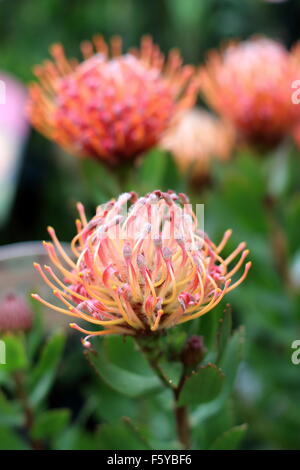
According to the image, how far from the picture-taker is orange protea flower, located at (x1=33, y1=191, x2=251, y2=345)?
0.41 m

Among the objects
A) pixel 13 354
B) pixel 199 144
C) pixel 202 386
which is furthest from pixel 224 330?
pixel 199 144

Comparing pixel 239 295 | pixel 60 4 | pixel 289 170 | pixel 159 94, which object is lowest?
pixel 239 295

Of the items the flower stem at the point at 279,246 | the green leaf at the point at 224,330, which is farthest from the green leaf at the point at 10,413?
the flower stem at the point at 279,246

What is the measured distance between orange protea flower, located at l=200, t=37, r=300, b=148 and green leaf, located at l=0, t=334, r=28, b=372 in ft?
1.34

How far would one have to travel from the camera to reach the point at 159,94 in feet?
2.06

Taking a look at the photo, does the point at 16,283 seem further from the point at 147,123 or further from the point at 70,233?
the point at 70,233

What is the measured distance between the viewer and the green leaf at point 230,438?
0.46 meters

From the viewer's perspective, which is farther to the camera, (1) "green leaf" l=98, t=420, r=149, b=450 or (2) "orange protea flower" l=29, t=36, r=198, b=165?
(2) "orange protea flower" l=29, t=36, r=198, b=165

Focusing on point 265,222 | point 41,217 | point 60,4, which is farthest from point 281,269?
point 60,4

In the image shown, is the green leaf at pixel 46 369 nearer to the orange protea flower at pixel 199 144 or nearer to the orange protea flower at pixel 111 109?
the orange protea flower at pixel 111 109

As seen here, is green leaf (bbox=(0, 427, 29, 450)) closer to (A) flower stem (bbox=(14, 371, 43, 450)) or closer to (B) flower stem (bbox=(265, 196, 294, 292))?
(A) flower stem (bbox=(14, 371, 43, 450))

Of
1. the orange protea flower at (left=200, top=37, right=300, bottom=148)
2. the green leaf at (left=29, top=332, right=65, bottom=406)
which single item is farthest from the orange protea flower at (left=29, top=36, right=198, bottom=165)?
the green leaf at (left=29, top=332, right=65, bottom=406)

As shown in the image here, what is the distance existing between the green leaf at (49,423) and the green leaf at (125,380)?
0.10 m

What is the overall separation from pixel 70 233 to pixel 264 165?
2.19 feet
